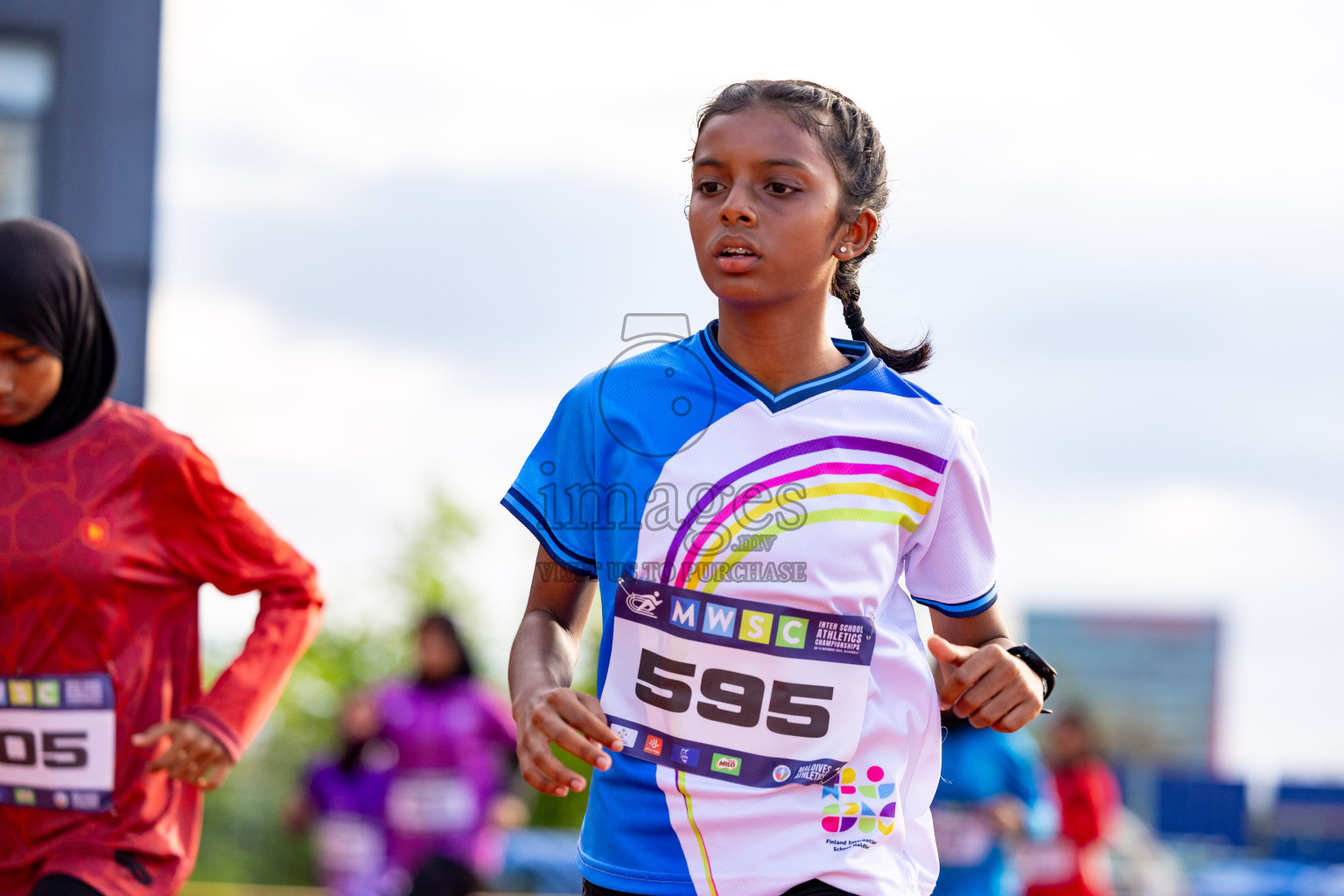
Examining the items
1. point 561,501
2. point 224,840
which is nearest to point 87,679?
point 561,501

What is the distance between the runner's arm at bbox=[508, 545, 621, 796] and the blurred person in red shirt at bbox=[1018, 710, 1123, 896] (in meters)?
8.29

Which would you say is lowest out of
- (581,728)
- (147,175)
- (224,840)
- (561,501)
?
(224,840)

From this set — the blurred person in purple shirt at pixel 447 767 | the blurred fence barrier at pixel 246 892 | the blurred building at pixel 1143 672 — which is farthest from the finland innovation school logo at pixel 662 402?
the blurred building at pixel 1143 672

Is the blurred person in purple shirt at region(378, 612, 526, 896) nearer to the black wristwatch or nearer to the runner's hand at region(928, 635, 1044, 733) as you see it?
the black wristwatch

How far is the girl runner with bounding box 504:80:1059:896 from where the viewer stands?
2537mm

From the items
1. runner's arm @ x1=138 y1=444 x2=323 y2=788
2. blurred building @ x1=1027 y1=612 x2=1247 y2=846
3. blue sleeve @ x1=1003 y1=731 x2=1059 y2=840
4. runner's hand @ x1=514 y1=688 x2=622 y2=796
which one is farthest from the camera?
blurred building @ x1=1027 y1=612 x2=1247 y2=846

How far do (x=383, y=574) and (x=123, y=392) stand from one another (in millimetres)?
35078

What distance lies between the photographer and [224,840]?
30.6m

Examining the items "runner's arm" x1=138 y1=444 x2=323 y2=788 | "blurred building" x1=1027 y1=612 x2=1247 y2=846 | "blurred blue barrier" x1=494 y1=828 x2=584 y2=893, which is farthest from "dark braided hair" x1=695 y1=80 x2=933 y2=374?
"blurred building" x1=1027 y1=612 x2=1247 y2=846

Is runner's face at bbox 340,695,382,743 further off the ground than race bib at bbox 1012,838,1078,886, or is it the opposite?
runner's face at bbox 340,695,382,743

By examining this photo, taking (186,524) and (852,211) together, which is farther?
(186,524)

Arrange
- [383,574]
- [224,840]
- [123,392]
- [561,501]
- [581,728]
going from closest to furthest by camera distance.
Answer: [581,728] < [561,501] < [123,392] < [224,840] < [383,574]

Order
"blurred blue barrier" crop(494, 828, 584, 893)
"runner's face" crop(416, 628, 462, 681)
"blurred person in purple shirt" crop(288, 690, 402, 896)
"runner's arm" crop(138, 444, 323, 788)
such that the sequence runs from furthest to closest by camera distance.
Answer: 1. "blurred blue barrier" crop(494, 828, 584, 893)
2. "blurred person in purple shirt" crop(288, 690, 402, 896)
3. "runner's face" crop(416, 628, 462, 681)
4. "runner's arm" crop(138, 444, 323, 788)

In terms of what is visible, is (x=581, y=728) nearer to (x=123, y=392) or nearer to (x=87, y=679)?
(x=87, y=679)
